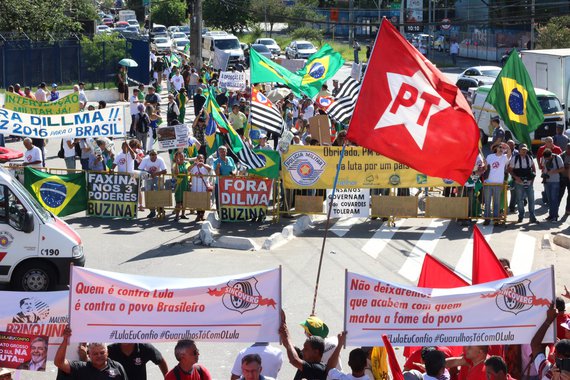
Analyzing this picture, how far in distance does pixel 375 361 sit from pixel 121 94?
35153 millimetres

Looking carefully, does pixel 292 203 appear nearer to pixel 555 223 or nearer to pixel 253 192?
pixel 253 192

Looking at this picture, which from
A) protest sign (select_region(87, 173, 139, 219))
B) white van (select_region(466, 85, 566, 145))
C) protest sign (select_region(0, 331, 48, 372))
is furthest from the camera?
white van (select_region(466, 85, 566, 145))

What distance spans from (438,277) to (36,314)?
12.4ft


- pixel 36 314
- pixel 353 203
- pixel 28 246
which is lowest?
pixel 353 203

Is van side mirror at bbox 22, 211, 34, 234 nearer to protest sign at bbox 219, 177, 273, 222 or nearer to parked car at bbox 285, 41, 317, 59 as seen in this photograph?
protest sign at bbox 219, 177, 273, 222

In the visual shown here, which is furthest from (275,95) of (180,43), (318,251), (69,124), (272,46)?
(180,43)

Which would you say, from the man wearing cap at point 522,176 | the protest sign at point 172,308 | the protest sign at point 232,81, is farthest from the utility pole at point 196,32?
the protest sign at point 172,308

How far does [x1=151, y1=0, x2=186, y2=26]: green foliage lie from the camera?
9181 cm

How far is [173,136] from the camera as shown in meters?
22.3

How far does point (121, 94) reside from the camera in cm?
4281

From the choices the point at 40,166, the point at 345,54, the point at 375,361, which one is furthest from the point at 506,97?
the point at 345,54

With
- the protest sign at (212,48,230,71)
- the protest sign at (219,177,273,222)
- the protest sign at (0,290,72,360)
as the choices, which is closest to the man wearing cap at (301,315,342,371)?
the protest sign at (0,290,72,360)

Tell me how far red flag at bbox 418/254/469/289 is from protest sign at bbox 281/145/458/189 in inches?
409

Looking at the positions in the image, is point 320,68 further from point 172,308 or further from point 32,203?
point 172,308
